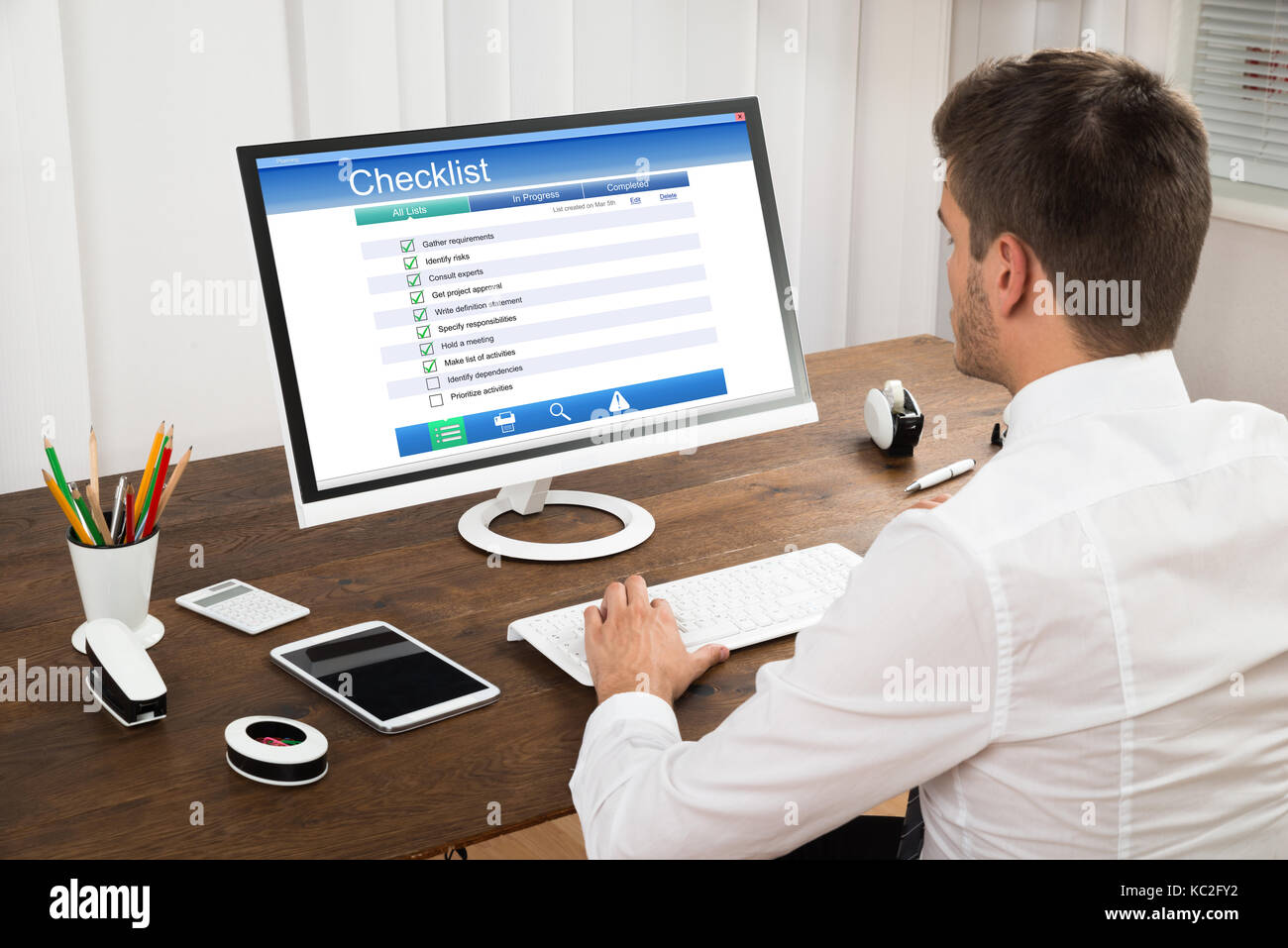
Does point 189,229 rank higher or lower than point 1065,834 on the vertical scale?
higher

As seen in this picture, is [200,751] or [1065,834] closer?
[1065,834]

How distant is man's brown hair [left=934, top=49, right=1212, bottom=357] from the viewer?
946 millimetres

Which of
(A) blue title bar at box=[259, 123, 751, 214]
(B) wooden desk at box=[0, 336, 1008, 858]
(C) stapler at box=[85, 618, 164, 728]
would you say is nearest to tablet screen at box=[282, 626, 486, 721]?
(B) wooden desk at box=[0, 336, 1008, 858]

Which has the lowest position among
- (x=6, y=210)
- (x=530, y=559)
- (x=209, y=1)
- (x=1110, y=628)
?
(x=530, y=559)

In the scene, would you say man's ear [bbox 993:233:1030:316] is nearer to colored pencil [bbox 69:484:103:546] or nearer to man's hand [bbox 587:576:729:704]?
Answer: man's hand [bbox 587:576:729:704]

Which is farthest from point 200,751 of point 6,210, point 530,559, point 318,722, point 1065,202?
point 6,210

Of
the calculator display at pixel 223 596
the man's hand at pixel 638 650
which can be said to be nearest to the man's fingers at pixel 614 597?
the man's hand at pixel 638 650

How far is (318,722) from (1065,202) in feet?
2.43

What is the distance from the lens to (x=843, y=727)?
0.87 meters

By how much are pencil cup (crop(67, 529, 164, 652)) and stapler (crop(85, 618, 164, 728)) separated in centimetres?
4

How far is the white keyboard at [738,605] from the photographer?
4.00 ft

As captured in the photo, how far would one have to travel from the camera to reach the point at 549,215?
55.9 inches

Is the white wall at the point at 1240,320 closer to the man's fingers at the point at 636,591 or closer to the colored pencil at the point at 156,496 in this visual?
the man's fingers at the point at 636,591
